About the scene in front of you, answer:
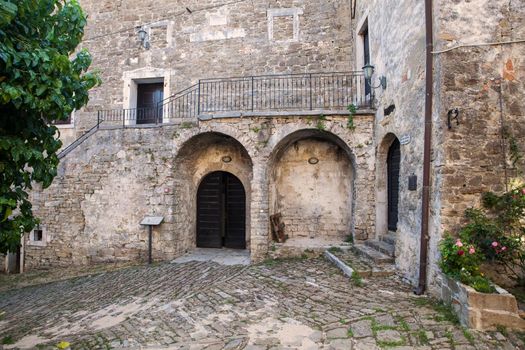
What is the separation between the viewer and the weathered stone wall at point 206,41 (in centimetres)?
989

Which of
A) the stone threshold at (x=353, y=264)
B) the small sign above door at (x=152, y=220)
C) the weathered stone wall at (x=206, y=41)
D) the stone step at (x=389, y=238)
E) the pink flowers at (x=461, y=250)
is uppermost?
the weathered stone wall at (x=206, y=41)

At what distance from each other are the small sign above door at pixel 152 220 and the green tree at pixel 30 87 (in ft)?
14.4

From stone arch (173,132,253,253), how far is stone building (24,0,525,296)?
4 centimetres

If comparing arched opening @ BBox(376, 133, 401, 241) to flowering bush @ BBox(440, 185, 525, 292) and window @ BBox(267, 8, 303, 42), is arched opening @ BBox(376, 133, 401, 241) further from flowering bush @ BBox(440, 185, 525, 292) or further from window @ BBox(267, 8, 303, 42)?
window @ BBox(267, 8, 303, 42)

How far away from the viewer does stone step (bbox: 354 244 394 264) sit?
614cm

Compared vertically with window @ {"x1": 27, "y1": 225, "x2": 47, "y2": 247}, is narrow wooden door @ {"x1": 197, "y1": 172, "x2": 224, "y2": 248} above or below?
above

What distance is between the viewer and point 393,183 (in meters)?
6.93

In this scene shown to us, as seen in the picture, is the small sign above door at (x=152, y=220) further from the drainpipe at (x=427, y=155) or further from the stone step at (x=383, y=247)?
the drainpipe at (x=427, y=155)

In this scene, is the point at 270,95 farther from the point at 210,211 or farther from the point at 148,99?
the point at 148,99

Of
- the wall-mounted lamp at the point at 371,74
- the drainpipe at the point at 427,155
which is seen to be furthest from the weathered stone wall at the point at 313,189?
the drainpipe at the point at 427,155

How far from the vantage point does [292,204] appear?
8992mm

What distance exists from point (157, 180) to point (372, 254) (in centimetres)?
567

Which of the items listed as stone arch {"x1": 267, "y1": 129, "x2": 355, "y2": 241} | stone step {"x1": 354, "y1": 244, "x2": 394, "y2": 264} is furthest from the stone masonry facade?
stone arch {"x1": 267, "y1": 129, "x2": 355, "y2": 241}

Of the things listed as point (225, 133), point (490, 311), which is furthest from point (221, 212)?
point (490, 311)
